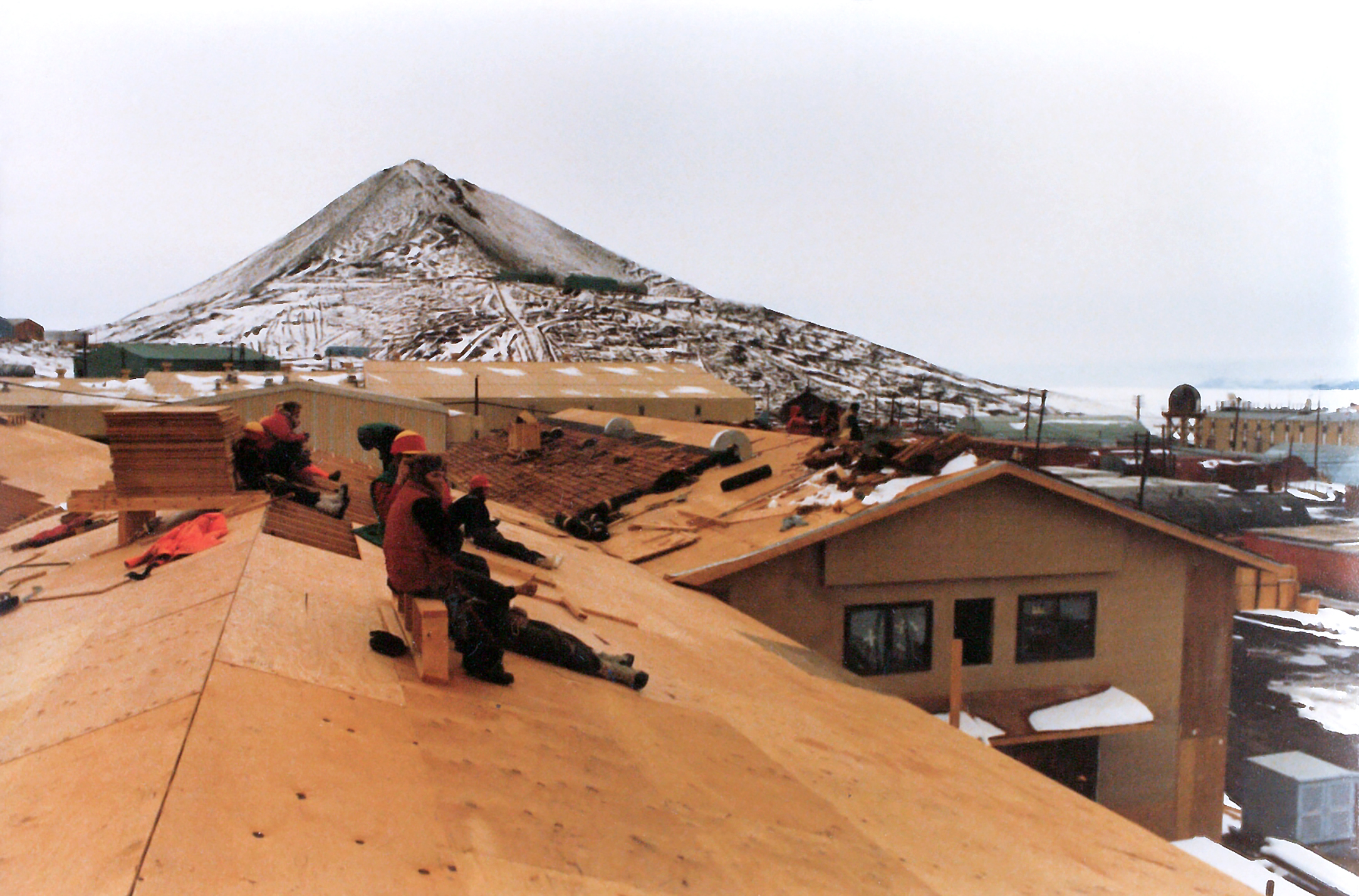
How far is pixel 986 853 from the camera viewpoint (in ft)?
14.6

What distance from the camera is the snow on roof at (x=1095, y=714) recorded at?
36.7 feet

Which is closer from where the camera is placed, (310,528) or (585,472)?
(310,528)

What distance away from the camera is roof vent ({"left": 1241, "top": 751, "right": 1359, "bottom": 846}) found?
14.5 meters

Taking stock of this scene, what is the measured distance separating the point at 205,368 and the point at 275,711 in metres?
56.7

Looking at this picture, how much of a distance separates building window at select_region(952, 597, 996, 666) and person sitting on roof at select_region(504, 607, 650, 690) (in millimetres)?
7306

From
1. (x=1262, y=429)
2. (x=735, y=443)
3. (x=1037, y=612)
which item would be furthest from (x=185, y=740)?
(x=1262, y=429)

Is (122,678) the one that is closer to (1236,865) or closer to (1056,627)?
(1056,627)

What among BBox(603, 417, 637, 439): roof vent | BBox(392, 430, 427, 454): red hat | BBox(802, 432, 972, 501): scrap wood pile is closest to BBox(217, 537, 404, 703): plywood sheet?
BBox(392, 430, 427, 454): red hat

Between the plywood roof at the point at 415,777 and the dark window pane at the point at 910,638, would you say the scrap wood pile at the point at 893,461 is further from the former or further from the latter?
the plywood roof at the point at 415,777

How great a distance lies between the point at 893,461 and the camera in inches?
473

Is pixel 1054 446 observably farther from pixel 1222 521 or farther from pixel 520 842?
pixel 520 842

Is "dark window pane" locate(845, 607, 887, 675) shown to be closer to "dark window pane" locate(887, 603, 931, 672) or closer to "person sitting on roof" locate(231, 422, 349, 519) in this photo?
"dark window pane" locate(887, 603, 931, 672)

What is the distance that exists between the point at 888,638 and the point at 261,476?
26.8ft

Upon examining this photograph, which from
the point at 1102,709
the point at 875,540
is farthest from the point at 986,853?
the point at 1102,709
